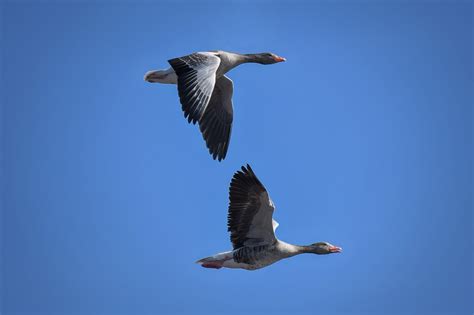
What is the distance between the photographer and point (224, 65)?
17.6 meters

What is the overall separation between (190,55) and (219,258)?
11.8 ft

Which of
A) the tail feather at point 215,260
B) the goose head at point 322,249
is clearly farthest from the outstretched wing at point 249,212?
the goose head at point 322,249

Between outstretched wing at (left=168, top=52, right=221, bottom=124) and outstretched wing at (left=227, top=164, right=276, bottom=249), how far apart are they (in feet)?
4.31

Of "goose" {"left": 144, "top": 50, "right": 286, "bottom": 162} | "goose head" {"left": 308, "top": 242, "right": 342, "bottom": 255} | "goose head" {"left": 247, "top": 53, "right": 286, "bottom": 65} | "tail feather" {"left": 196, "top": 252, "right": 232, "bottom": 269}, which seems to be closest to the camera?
"goose" {"left": 144, "top": 50, "right": 286, "bottom": 162}

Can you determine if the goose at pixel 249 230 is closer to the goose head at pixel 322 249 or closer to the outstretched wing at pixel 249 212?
the outstretched wing at pixel 249 212

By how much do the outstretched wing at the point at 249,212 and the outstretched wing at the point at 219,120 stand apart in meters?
1.60

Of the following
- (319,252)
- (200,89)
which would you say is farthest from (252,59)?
(319,252)

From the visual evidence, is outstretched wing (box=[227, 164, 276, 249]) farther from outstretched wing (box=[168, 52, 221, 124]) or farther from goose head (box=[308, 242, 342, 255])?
outstretched wing (box=[168, 52, 221, 124])

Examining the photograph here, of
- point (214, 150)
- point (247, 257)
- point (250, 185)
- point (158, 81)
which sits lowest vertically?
point (247, 257)

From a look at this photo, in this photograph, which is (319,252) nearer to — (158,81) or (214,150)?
(214,150)

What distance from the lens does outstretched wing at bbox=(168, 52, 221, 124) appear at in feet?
51.6

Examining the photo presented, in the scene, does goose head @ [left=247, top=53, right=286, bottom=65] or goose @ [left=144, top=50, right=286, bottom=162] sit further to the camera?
goose head @ [left=247, top=53, right=286, bottom=65]

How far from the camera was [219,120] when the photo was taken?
18.2m

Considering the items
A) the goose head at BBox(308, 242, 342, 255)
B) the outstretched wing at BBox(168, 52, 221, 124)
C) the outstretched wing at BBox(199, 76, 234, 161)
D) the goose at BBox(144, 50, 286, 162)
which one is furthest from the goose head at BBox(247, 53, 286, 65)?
the goose head at BBox(308, 242, 342, 255)
